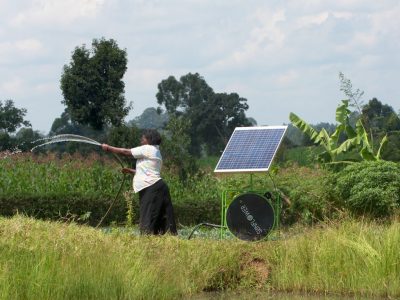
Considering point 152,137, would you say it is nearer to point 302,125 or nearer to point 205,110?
point 302,125

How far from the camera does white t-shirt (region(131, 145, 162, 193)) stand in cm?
1318

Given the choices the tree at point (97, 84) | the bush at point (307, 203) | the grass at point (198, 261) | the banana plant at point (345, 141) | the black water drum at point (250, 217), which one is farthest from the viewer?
the tree at point (97, 84)

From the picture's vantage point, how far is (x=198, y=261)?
11227 millimetres

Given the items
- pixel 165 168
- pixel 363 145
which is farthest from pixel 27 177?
pixel 363 145

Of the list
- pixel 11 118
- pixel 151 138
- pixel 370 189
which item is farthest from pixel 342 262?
pixel 11 118

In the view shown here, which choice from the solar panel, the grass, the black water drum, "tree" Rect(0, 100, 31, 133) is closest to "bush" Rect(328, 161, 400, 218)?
the solar panel

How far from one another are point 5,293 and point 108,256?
5.14ft

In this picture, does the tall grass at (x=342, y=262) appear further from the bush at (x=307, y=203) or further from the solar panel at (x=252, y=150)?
the bush at (x=307, y=203)

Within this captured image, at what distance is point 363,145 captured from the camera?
20578 millimetres

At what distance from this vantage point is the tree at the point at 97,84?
30484mm

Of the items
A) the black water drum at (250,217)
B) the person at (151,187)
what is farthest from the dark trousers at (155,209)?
the black water drum at (250,217)

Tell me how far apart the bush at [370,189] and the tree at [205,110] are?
34.1m

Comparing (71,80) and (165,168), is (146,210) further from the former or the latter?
(71,80)

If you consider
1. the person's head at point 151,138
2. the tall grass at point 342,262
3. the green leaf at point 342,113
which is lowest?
the tall grass at point 342,262
